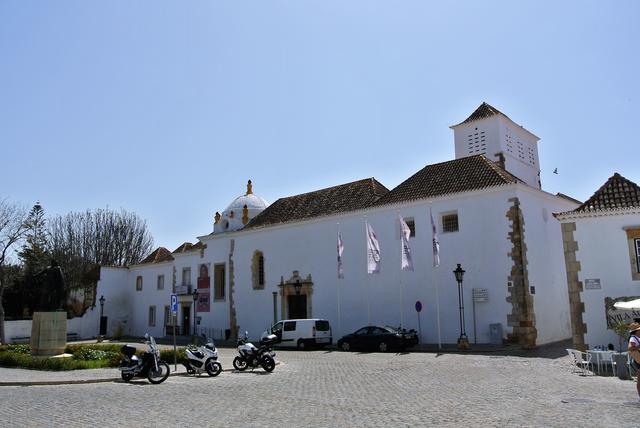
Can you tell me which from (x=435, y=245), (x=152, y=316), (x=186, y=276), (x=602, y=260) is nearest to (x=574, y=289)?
(x=602, y=260)

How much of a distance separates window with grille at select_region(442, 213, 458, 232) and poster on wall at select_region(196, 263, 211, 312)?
62.6ft

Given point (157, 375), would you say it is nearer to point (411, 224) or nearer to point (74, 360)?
point (74, 360)

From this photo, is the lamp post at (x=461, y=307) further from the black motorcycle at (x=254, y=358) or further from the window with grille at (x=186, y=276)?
the window with grille at (x=186, y=276)

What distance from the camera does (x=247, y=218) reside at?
3862cm

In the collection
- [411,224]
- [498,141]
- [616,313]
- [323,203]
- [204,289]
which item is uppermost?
[498,141]

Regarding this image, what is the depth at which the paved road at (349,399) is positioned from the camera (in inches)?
334

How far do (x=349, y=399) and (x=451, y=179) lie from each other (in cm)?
1813

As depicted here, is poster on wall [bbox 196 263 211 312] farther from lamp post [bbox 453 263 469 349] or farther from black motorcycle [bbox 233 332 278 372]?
black motorcycle [bbox 233 332 278 372]

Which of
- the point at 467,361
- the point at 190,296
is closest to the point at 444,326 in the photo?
the point at 467,361

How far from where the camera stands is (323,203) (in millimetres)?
33375

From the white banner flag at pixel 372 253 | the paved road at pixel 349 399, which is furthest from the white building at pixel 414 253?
the paved road at pixel 349 399

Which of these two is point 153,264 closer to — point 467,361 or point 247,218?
point 247,218

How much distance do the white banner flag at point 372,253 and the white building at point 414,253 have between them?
173cm

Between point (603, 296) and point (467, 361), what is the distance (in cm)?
512
